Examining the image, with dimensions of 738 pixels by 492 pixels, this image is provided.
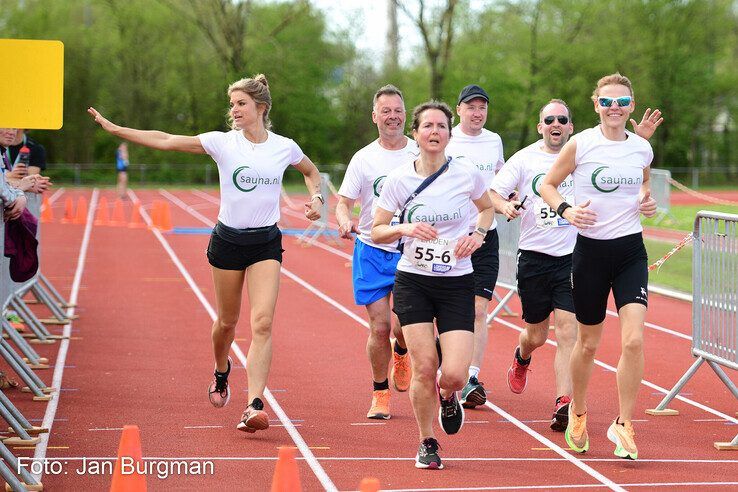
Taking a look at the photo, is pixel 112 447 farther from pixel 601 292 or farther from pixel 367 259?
pixel 601 292

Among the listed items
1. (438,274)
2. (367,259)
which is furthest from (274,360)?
(438,274)

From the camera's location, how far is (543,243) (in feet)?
28.7

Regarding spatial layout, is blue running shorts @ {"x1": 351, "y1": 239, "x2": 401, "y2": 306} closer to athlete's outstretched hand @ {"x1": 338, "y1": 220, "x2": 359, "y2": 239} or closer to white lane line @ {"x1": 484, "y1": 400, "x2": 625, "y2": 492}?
athlete's outstretched hand @ {"x1": 338, "y1": 220, "x2": 359, "y2": 239}

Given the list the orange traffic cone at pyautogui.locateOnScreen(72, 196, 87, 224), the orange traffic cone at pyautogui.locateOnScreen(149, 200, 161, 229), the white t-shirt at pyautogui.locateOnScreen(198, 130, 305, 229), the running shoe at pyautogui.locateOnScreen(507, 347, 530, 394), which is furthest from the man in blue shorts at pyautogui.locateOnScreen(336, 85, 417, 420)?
the orange traffic cone at pyautogui.locateOnScreen(72, 196, 87, 224)

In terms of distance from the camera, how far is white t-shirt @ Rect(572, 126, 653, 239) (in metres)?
7.28

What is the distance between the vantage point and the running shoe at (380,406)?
28.1ft

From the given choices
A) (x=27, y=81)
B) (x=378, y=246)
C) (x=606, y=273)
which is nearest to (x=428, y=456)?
(x=606, y=273)

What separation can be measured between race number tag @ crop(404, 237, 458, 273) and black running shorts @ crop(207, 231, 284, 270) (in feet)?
4.96

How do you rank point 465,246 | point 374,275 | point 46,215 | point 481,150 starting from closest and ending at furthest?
point 465,246 < point 374,275 < point 481,150 < point 46,215

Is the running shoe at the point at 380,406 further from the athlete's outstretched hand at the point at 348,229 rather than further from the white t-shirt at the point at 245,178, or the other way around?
the white t-shirt at the point at 245,178

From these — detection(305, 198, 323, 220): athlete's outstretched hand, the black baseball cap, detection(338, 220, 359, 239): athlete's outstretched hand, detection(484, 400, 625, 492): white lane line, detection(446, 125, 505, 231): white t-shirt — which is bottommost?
detection(484, 400, 625, 492): white lane line

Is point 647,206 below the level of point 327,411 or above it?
above

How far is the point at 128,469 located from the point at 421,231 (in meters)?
2.07

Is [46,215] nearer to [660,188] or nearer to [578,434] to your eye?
[660,188]
